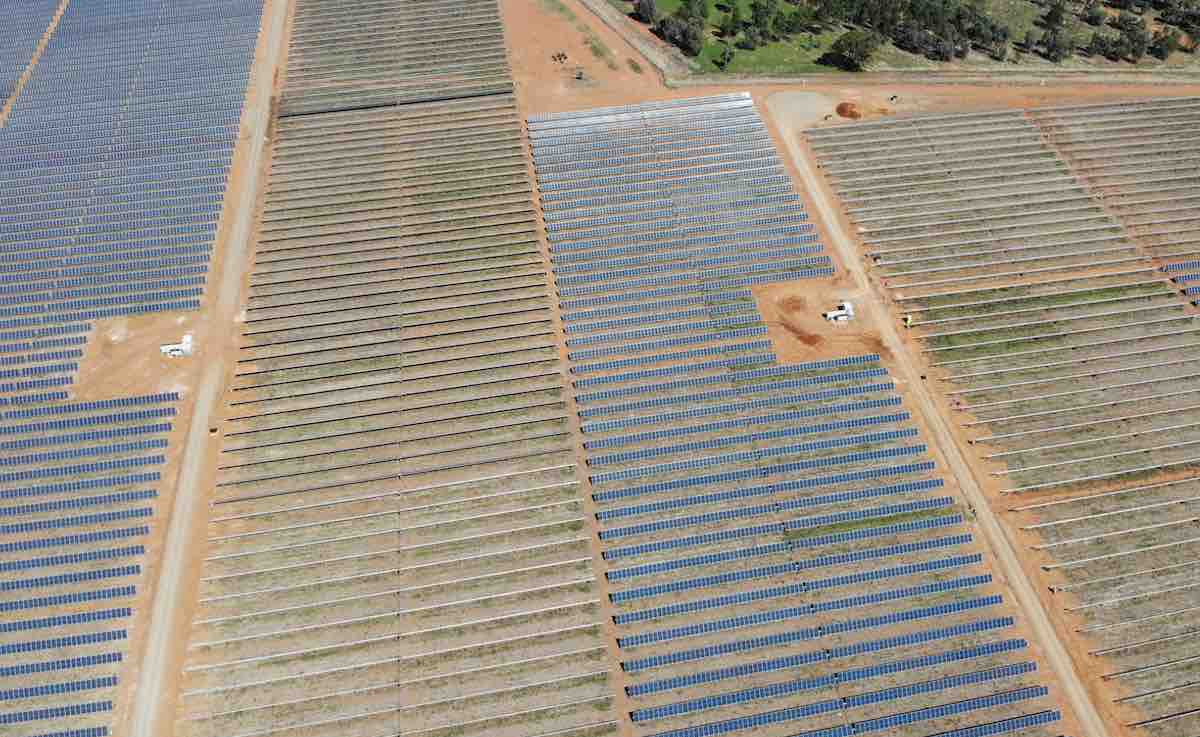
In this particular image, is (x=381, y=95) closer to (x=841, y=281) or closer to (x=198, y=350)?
(x=198, y=350)

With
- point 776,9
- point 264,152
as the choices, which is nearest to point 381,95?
point 264,152

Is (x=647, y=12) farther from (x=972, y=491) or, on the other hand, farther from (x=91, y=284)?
(x=972, y=491)

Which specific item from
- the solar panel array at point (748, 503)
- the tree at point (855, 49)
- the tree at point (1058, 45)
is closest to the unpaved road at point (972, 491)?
the solar panel array at point (748, 503)

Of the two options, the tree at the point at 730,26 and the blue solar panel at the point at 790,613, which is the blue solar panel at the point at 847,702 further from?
the tree at the point at 730,26

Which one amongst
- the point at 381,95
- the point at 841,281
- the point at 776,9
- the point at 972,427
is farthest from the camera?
the point at 776,9

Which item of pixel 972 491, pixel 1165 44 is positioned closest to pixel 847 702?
pixel 972 491
